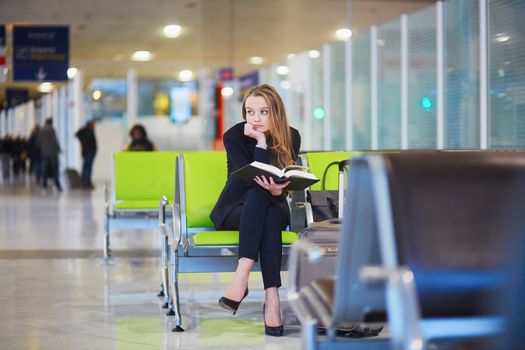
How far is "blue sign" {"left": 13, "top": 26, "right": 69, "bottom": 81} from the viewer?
65.4 feet

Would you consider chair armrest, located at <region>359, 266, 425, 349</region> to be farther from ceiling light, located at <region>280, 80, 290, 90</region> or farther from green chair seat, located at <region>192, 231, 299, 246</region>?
ceiling light, located at <region>280, 80, 290, 90</region>

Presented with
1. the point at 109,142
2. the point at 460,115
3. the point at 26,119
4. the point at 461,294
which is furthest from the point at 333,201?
the point at 26,119

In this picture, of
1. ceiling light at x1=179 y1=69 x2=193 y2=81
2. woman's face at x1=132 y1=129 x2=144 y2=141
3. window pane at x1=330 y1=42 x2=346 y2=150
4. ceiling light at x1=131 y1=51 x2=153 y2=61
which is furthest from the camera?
ceiling light at x1=179 y1=69 x2=193 y2=81

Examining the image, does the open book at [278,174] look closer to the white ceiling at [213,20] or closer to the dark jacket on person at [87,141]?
the white ceiling at [213,20]

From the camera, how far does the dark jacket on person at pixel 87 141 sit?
22219 mm

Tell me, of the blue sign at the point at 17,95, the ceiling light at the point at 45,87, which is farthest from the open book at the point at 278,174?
the blue sign at the point at 17,95

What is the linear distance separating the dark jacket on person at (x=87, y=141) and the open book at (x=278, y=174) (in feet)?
58.6

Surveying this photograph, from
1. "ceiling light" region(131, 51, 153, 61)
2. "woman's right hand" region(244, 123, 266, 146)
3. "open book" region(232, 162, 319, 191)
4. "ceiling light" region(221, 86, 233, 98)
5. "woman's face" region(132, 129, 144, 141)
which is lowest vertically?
"open book" region(232, 162, 319, 191)

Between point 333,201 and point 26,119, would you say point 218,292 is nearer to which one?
point 333,201

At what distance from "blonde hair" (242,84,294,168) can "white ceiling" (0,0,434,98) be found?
12295 millimetres

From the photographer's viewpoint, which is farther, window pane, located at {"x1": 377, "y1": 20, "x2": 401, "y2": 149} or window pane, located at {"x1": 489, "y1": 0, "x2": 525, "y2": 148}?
window pane, located at {"x1": 377, "y1": 20, "x2": 401, "y2": 149}

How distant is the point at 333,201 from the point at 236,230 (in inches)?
22.4

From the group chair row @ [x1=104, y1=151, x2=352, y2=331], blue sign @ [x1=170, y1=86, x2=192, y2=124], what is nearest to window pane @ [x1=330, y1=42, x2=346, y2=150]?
chair row @ [x1=104, y1=151, x2=352, y2=331]

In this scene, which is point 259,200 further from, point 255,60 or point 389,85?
point 255,60
